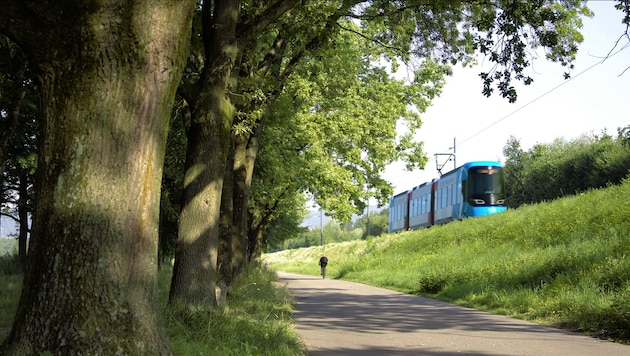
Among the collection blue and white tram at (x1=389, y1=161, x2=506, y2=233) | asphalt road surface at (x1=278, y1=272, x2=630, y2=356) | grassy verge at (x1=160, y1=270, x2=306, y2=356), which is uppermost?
blue and white tram at (x1=389, y1=161, x2=506, y2=233)

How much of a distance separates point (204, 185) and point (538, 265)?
1076 centimetres

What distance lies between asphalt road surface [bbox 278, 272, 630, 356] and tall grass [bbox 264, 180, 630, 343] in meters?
0.87

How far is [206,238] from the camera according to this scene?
35.3 ft

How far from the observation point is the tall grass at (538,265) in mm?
12742

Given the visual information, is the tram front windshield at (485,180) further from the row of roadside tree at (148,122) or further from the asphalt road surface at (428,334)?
the asphalt road surface at (428,334)

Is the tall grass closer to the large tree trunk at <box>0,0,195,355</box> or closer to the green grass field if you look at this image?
the green grass field

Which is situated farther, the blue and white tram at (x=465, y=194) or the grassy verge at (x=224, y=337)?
the blue and white tram at (x=465, y=194)

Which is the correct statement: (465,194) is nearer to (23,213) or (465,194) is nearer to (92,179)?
(23,213)

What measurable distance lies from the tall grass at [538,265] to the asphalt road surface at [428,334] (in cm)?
87

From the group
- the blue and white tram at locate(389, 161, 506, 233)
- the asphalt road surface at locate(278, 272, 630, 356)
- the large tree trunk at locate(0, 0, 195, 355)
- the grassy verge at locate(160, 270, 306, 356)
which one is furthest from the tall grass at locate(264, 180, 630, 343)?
the large tree trunk at locate(0, 0, 195, 355)

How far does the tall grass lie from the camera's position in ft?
41.8

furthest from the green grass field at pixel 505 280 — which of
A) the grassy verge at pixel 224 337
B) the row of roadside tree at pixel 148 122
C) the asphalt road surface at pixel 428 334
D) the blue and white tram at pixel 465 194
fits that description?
the blue and white tram at pixel 465 194

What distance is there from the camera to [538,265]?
18078mm

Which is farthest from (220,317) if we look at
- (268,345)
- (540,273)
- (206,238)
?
(540,273)
